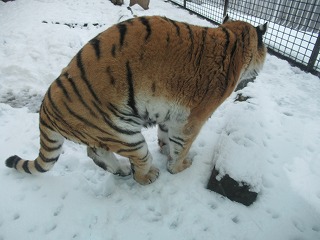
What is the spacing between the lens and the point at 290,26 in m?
4.93

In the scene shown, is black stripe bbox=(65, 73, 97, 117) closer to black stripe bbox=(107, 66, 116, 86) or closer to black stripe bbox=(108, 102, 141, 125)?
black stripe bbox=(108, 102, 141, 125)

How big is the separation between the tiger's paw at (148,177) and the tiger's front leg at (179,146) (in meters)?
0.16

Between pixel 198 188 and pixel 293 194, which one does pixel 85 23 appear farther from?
pixel 293 194

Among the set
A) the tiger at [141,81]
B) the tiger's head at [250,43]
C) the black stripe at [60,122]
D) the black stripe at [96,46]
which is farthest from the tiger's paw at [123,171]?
the tiger's head at [250,43]

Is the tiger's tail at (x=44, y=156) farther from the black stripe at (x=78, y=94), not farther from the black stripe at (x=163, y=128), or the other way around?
the black stripe at (x=163, y=128)

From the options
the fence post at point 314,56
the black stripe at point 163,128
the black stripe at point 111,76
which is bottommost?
the black stripe at point 163,128

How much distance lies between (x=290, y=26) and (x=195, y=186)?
3922mm

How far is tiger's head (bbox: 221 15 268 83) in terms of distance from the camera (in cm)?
229

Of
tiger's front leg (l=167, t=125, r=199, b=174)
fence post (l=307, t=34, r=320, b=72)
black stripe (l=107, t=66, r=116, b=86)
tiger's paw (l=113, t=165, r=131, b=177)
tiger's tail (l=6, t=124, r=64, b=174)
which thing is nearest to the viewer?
black stripe (l=107, t=66, r=116, b=86)

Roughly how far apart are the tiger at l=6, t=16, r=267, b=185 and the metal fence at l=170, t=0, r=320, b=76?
257cm

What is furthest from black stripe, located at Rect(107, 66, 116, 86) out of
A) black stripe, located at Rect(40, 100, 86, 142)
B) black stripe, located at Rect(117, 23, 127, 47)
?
black stripe, located at Rect(40, 100, 86, 142)

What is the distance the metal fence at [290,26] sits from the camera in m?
4.39

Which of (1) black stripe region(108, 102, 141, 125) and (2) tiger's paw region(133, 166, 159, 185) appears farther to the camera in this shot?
(2) tiger's paw region(133, 166, 159, 185)

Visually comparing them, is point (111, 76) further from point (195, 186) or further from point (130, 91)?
point (195, 186)
